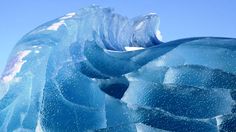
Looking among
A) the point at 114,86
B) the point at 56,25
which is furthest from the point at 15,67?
the point at 114,86

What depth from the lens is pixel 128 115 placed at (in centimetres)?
112

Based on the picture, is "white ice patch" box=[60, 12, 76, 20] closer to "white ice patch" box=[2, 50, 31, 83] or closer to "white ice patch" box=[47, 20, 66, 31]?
"white ice patch" box=[47, 20, 66, 31]

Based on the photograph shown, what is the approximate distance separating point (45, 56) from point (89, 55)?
161mm

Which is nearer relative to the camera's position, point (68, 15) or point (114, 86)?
point (114, 86)

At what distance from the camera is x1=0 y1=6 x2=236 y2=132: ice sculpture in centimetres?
110

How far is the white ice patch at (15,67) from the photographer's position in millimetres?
1304

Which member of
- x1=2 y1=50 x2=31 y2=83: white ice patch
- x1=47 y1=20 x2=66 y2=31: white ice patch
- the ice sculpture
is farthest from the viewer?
x1=47 y1=20 x2=66 y2=31: white ice patch

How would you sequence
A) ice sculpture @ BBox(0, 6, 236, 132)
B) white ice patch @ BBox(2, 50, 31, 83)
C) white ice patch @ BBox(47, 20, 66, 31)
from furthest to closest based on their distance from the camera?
white ice patch @ BBox(47, 20, 66, 31), white ice patch @ BBox(2, 50, 31, 83), ice sculpture @ BBox(0, 6, 236, 132)

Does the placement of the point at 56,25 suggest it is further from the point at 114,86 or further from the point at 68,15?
the point at 114,86

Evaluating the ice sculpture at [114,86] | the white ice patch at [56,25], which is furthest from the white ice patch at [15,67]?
the white ice patch at [56,25]

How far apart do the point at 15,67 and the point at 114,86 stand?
1.28 ft

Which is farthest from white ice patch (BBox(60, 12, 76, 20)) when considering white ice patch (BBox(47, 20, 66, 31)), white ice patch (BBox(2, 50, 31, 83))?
white ice patch (BBox(2, 50, 31, 83))

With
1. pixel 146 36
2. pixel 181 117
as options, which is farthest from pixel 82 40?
pixel 146 36

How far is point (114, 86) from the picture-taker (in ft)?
3.94
